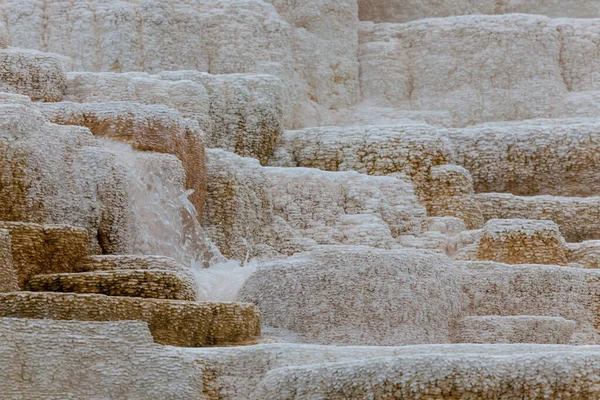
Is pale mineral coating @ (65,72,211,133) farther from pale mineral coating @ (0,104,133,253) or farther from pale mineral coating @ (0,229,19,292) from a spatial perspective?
pale mineral coating @ (0,229,19,292)

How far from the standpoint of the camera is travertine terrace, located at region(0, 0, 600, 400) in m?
16.2

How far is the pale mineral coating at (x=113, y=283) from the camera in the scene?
18.1 m

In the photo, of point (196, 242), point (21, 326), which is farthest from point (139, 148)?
point (21, 326)

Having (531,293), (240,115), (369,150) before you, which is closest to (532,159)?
(369,150)

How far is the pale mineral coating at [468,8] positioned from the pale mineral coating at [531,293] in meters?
14.1

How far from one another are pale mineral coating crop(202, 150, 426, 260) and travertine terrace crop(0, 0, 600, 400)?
4 cm

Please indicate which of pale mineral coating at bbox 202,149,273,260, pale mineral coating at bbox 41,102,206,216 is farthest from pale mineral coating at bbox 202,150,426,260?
pale mineral coating at bbox 41,102,206,216

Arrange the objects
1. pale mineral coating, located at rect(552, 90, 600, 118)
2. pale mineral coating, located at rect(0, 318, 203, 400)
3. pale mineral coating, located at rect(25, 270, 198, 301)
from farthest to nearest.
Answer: pale mineral coating, located at rect(552, 90, 600, 118) → pale mineral coating, located at rect(25, 270, 198, 301) → pale mineral coating, located at rect(0, 318, 203, 400)

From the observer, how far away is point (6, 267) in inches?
704

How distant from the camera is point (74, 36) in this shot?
29.0 m

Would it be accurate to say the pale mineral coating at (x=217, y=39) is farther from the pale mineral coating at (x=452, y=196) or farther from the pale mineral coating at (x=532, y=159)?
the pale mineral coating at (x=452, y=196)

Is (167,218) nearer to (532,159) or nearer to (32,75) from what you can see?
(32,75)

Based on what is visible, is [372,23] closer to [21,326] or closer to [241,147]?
[241,147]

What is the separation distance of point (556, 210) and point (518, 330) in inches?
248
